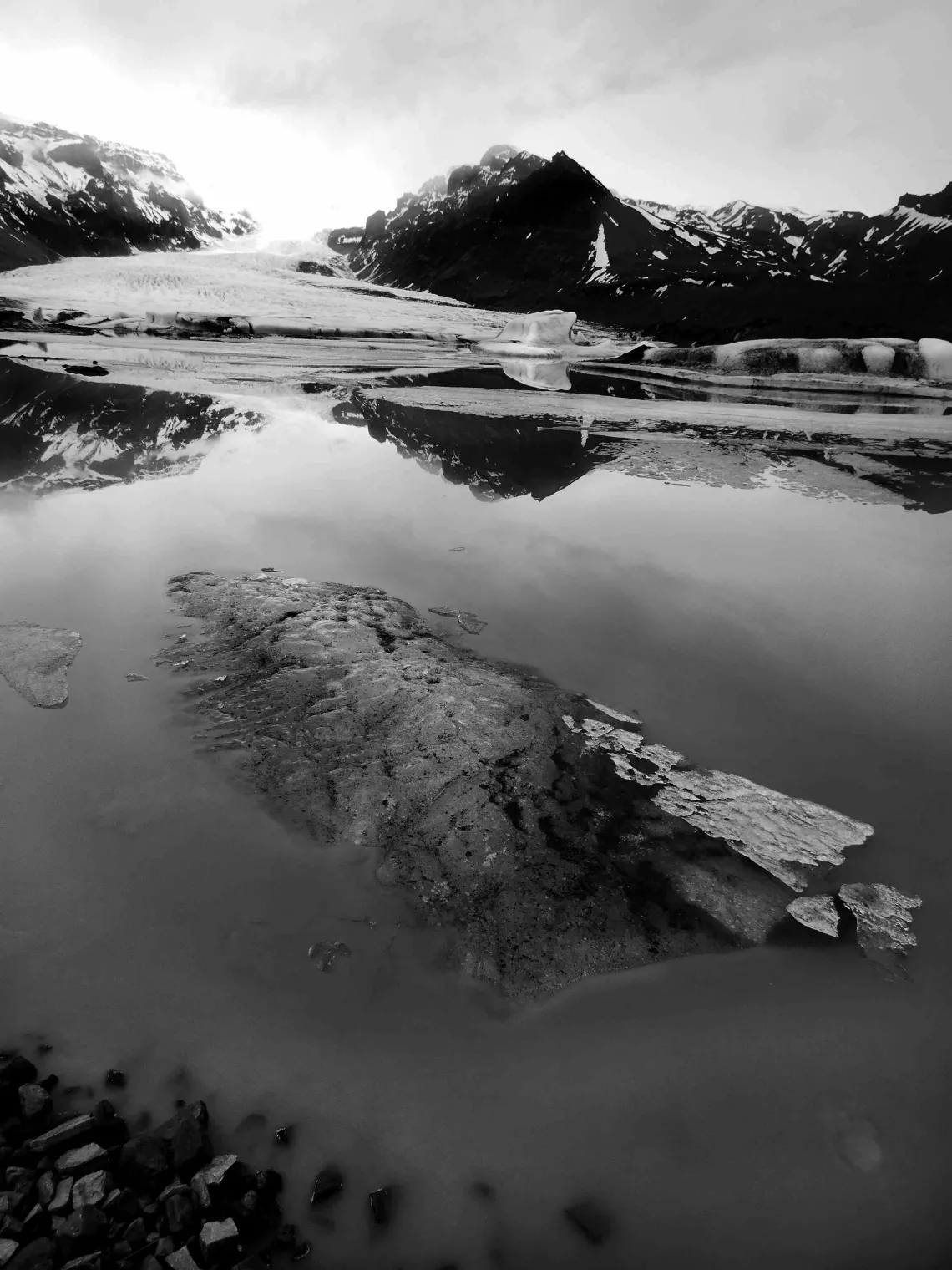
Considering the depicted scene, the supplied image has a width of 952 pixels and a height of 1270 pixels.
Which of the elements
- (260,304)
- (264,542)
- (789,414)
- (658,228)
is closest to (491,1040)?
(264,542)

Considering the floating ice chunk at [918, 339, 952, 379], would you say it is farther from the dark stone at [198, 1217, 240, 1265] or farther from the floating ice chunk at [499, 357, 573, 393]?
the dark stone at [198, 1217, 240, 1265]

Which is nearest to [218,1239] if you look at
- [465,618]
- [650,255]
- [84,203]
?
[465,618]

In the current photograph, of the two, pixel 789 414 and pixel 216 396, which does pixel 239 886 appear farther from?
pixel 789 414

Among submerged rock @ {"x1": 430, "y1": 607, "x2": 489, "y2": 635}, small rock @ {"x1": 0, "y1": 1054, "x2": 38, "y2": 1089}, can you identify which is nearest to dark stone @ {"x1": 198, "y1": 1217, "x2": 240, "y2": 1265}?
small rock @ {"x1": 0, "y1": 1054, "x2": 38, "y2": 1089}

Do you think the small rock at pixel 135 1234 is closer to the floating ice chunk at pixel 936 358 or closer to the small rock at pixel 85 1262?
the small rock at pixel 85 1262

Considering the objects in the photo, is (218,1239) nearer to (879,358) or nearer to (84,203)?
(879,358)

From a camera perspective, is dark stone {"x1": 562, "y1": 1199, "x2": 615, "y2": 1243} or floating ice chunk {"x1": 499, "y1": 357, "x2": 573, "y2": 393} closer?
dark stone {"x1": 562, "y1": 1199, "x2": 615, "y2": 1243}
